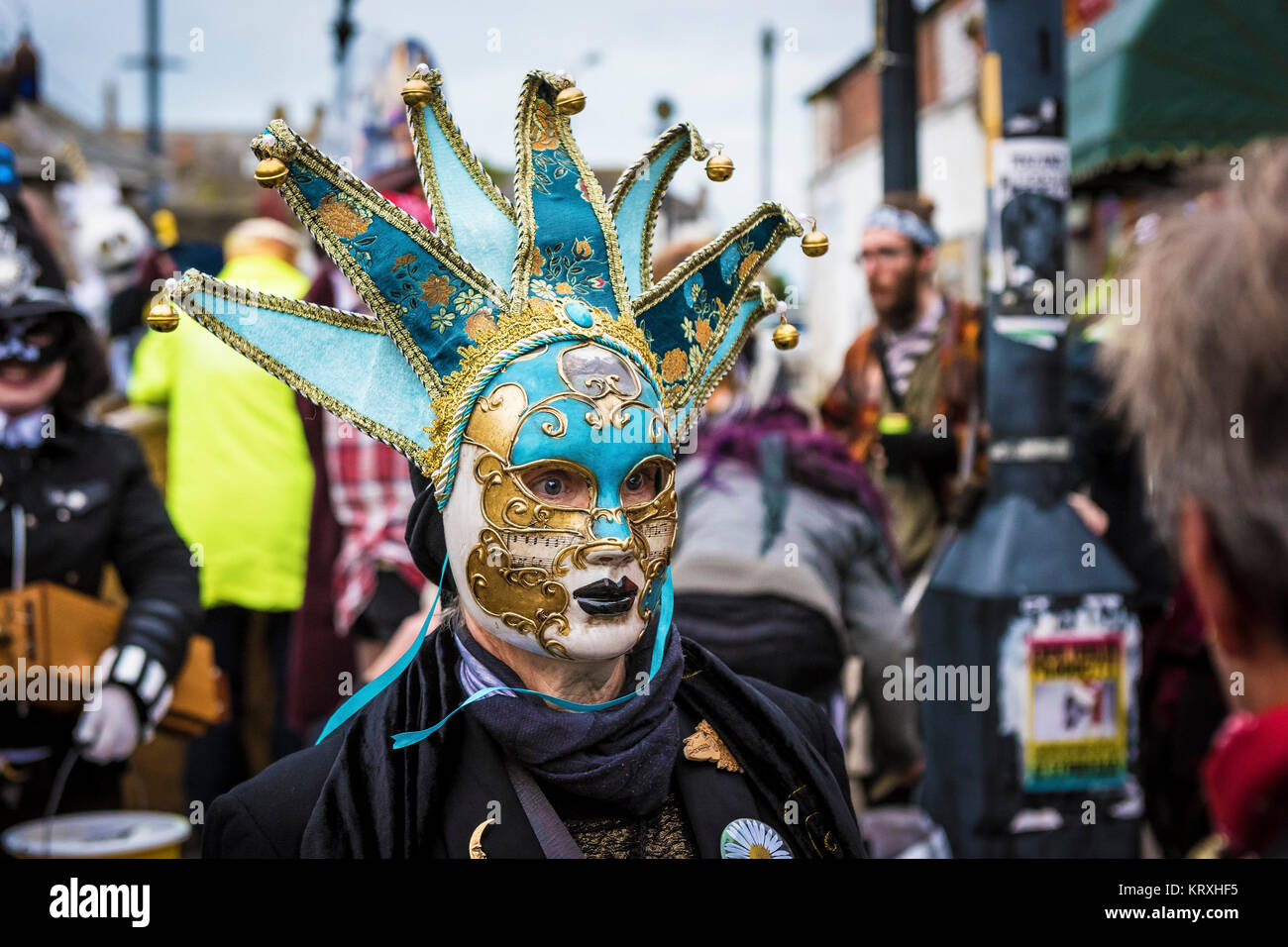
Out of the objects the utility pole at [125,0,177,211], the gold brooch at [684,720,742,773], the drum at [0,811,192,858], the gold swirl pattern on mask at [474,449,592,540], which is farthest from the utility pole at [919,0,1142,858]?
the utility pole at [125,0,177,211]

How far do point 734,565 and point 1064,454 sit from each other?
5.27 ft

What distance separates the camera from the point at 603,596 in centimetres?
224

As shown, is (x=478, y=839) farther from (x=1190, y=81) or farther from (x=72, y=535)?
(x=1190, y=81)

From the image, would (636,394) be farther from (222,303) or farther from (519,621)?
(222,303)

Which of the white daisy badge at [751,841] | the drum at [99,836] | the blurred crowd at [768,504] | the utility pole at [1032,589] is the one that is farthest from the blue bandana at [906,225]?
the white daisy badge at [751,841]

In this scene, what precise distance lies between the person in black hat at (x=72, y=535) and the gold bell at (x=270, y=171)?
206cm

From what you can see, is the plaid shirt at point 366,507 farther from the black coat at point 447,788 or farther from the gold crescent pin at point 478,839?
the gold crescent pin at point 478,839

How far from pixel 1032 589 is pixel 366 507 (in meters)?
2.25

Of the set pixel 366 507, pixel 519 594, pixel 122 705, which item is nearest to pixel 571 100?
pixel 519 594

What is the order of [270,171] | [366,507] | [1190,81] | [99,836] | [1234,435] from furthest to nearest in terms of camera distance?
[1190,81] < [366,507] < [99,836] < [270,171] < [1234,435]

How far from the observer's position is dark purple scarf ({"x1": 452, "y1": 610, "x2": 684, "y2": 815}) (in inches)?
88.5

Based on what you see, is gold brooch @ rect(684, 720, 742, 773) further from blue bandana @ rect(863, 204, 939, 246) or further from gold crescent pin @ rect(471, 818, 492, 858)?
blue bandana @ rect(863, 204, 939, 246)

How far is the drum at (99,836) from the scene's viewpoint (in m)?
3.55

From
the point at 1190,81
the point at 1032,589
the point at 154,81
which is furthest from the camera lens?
the point at 154,81
